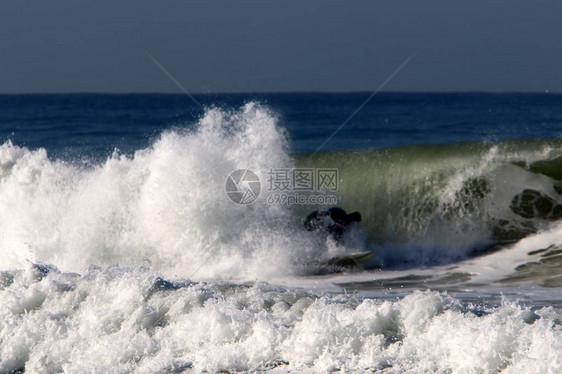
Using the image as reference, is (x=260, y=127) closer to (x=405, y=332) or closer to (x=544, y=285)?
(x=544, y=285)

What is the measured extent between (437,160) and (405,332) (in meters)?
7.34

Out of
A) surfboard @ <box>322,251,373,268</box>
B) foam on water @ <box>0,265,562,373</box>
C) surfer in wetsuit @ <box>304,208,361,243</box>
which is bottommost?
foam on water @ <box>0,265,562,373</box>

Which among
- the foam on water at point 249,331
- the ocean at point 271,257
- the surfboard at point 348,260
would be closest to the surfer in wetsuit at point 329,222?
the ocean at point 271,257

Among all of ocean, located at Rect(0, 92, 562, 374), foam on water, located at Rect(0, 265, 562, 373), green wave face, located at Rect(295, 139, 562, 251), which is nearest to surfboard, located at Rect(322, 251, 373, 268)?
A: ocean, located at Rect(0, 92, 562, 374)

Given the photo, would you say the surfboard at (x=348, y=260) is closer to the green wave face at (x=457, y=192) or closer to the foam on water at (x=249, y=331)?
the green wave face at (x=457, y=192)

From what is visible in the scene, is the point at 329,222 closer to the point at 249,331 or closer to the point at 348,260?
the point at 348,260

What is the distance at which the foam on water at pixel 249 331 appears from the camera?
451cm

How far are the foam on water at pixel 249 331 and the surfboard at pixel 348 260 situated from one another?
2.97 metres

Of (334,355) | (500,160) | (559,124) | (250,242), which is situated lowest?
(334,355)

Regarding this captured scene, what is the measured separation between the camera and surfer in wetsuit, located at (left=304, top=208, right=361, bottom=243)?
957 centimetres

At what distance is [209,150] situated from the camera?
10.4m

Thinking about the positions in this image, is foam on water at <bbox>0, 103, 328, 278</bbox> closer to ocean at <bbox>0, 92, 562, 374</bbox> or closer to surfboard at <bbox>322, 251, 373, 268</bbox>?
ocean at <bbox>0, 92, 562, 374</bbox>

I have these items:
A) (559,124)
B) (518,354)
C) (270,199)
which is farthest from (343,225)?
(559,124)

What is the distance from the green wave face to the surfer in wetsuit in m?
0.60
